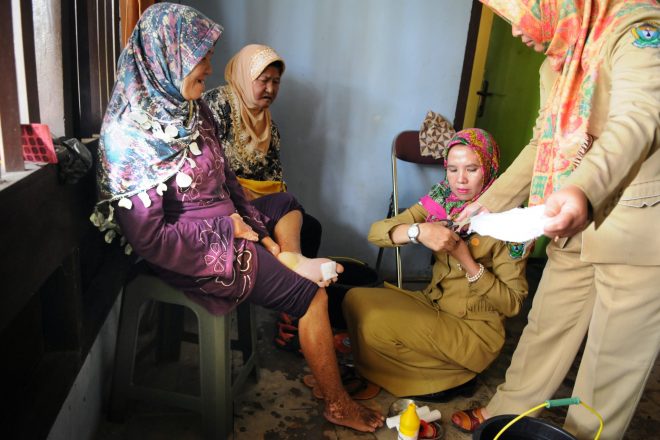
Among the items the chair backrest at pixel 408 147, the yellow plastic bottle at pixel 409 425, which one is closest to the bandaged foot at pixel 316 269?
the yellow plastic bottle at pixel 409 425

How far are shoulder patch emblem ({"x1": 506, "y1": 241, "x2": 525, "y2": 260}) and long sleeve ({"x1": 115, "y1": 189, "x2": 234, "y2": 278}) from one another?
1.01 m

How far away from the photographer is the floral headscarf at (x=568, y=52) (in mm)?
1164

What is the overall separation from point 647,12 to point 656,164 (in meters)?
0.36

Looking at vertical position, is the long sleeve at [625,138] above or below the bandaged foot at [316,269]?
above

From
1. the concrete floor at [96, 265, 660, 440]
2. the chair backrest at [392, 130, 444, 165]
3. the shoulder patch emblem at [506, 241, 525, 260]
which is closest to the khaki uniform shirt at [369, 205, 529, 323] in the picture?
the shoulder patch emblem at [506, 241, 525, 260]

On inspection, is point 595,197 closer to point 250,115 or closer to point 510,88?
point 250,115

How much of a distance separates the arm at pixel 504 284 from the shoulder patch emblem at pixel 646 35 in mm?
906

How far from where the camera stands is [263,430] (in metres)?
1.72

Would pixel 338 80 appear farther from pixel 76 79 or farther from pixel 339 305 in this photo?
pixel 76 79

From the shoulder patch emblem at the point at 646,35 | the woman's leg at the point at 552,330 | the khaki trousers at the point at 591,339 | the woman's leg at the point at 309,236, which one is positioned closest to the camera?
the shoulder patch emblem at the point at 646,35

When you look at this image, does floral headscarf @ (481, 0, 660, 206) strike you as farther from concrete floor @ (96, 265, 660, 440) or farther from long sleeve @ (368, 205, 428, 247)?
concrete floor @ (96, 265, 660, 440)

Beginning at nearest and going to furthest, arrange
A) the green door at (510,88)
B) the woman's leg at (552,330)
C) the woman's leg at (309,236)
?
the woman's leg at (552,330), the woman's leg at (309,236), the green door at (510,88)

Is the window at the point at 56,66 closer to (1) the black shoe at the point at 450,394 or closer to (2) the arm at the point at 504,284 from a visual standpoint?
(2) the arm at the point at 504,284

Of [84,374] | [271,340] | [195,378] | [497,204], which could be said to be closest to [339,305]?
[271,340]
